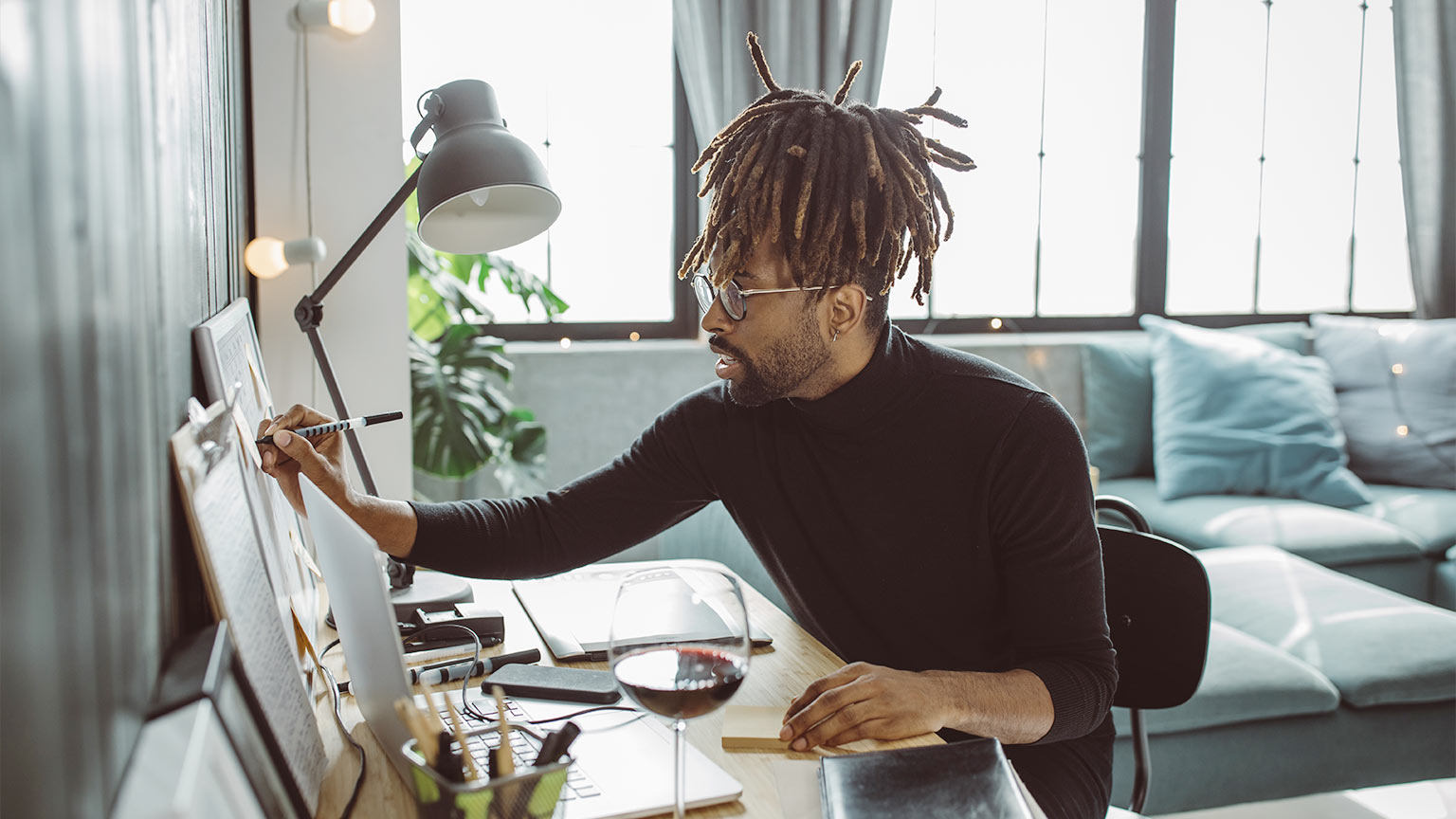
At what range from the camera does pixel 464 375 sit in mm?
2824

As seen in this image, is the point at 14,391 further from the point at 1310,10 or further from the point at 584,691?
the point at 1310,10

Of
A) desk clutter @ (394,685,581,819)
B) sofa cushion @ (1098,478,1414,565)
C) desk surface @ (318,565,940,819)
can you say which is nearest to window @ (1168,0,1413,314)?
sofa cushion @ (1098,478,1414,565)

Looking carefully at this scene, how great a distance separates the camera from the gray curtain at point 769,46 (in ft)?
10.5

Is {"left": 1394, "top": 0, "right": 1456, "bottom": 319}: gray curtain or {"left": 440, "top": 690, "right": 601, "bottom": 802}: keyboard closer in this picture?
{"left": 440, "top": 690, "right": 601, "bottom": 802}: keyboard

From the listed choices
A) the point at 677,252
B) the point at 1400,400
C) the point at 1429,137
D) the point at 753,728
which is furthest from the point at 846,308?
the point at 1429,137

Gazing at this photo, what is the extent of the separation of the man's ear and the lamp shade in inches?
16.1

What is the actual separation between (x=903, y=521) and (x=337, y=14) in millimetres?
1288

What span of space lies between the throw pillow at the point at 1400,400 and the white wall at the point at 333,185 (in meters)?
3.04

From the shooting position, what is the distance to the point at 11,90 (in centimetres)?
42

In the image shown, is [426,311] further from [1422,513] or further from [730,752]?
[1422,513]

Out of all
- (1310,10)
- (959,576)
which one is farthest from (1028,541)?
(1310,10)

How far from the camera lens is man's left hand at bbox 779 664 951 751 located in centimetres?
95

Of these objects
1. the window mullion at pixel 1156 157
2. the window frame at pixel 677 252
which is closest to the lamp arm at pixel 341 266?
the window frame at pixel 677 252

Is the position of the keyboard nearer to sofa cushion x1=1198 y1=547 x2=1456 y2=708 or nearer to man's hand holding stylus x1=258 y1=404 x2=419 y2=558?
man's hand holding stylus x1=258 y1=404 x2=419 y2=558
